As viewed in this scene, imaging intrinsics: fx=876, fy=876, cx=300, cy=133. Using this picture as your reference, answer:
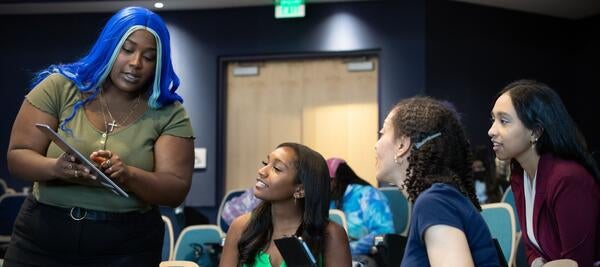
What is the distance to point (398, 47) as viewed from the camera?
27.8 feet

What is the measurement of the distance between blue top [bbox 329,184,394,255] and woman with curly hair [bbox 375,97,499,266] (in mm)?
2425

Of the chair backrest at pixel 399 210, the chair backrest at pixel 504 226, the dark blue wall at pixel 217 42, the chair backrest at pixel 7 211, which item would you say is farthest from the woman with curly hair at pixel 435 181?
the dark blue wall at pixel 217 42

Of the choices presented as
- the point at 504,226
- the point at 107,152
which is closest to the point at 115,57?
the point at 107,152

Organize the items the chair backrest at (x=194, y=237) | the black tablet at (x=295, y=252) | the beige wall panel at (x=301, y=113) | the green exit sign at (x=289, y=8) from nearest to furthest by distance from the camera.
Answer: the black tablet at (x=295, y=252) < the chair backrest at (x=194, y=237) < the green exit sign at (x=289, y=8) < the beige wall panel at (x=301, y=113)

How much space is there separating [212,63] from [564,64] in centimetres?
375

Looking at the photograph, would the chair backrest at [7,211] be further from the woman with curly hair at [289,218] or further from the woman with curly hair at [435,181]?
the woman with curly hair at [435,181]

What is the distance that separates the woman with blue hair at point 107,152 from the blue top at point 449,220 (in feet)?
2.24

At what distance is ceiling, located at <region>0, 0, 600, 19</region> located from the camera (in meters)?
8.73

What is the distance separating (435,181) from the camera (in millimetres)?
2209

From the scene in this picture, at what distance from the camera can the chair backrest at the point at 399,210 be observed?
5750mm

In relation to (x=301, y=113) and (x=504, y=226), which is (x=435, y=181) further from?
(x=301, y=113)

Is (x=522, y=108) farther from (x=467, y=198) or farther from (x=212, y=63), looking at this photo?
(x=212, y=63)

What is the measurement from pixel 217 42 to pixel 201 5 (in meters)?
0.41

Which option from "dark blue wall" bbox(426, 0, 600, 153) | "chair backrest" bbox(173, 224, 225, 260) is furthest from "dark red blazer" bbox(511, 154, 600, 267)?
"dark blue wall" bbox(426, 0, 600, 153)
